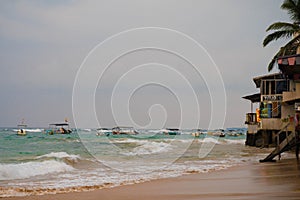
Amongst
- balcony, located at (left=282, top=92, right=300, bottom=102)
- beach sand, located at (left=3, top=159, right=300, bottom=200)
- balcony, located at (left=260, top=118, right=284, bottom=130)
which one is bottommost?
beach sand, located at (left=3, top=159, right=300, bottom=200)

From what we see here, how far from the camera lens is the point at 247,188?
921 cm

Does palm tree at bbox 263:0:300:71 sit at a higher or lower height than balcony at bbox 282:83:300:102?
higher

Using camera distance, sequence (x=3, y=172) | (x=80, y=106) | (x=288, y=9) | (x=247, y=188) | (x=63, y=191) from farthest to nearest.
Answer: (x=288, y=9) → (x=80, y=106) → (x=3, y=172) → (x=63, y=191) → (x=247, y=188)

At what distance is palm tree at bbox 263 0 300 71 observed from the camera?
26.4 m

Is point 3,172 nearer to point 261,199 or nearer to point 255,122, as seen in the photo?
point 261,199

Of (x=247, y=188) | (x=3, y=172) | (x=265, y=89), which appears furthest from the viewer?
(x=265, y=89)

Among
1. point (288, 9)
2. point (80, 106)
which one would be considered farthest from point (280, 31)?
point (80, 106)

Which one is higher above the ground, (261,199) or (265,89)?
(265,89)

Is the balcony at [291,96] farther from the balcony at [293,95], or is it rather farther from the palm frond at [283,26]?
the palm frond at [283,26]

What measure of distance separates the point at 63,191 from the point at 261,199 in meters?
5.24

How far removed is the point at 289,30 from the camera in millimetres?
27406

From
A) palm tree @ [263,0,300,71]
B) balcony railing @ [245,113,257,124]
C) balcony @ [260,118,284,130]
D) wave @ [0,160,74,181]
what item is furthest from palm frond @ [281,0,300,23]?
wave @ [0,160,74,181]

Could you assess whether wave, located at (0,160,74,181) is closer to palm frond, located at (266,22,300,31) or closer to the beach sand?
the beach sand

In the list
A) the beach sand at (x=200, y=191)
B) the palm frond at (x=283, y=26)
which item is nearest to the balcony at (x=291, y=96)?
the palm frond at (x=283, y=26)
